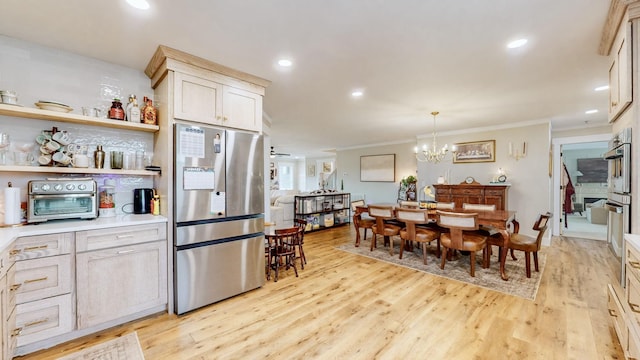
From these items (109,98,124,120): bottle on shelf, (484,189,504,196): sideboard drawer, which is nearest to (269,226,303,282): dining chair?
(109,98,124,120): bottle on shelf

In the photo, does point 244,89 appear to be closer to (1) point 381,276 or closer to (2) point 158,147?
(2) point 158,147

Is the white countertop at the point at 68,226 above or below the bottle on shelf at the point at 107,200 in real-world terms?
below

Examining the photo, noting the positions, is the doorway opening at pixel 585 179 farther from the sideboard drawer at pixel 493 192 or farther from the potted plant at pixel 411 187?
the potted plant at pixel 411 187

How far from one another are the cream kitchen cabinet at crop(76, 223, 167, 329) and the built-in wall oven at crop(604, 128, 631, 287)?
11.9 ft

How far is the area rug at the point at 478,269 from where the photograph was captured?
9.77ft

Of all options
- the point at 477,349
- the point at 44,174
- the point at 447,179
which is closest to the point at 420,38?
the point at 477,349

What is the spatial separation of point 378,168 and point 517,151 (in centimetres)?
378

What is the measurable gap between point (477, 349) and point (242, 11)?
3.06m

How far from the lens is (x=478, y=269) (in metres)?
3.54

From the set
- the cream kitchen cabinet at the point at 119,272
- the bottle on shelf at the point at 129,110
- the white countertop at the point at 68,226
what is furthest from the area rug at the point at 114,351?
the bottle on shelf at the point at 129,110

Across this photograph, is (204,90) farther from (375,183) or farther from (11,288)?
(375,183)

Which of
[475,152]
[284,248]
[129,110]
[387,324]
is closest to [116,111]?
[129,110]

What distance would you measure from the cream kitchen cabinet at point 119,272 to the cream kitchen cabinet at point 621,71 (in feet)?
12.5

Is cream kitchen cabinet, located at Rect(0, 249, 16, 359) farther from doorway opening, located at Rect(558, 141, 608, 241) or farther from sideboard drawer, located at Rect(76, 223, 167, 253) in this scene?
doorway opening, located at Rect(558, 141, 608, 241)
